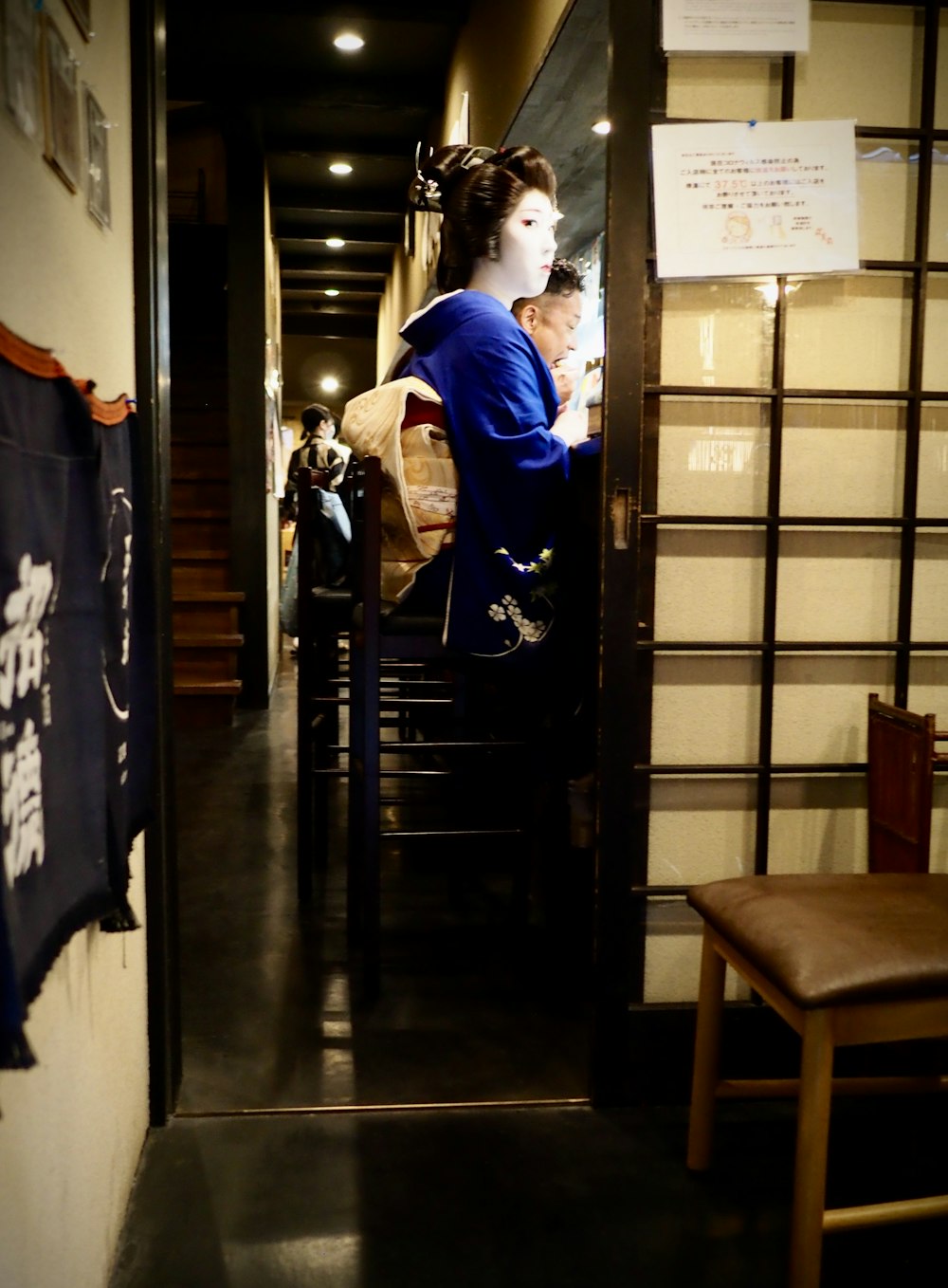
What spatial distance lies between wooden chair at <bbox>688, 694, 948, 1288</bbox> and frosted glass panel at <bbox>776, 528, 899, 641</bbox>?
26 cm

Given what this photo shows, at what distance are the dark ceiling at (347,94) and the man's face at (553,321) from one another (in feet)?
2.10

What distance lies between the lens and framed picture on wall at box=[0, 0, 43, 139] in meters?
0.87

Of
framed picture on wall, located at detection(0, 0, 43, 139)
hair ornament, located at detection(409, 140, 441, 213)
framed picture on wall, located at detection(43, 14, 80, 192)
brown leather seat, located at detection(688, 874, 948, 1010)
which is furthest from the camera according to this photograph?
hair ornament, located at detection(409, 140, 441, 213)

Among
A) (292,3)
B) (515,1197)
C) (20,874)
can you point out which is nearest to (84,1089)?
(20,874)

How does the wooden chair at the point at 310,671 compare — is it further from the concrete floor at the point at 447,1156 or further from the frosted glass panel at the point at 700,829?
the frosted glass panel at the point at 700,829

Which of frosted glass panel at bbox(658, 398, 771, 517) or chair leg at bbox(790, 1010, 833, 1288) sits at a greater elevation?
frosted glass panel at bbox(658, 398, 771, 517)

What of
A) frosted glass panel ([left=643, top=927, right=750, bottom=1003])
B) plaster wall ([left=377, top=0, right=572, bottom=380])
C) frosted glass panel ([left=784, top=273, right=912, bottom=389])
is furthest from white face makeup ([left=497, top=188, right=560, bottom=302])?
frosted glass panel ([left=643, top=927, right=750, bottom=1003])

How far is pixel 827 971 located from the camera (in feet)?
4.23

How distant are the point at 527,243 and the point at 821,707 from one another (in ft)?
4.32

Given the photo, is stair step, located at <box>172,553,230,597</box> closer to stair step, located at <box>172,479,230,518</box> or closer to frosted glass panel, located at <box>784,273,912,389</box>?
stair step, located at <box>172,479,230,518</box>

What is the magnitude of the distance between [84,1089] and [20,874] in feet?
1.92

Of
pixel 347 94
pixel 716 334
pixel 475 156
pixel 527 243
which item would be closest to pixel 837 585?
pixel 716 334

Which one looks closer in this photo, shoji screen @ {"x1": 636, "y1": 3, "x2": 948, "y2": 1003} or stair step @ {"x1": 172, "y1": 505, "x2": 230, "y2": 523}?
shoji screen @ {"x1": 636, "y1": 3, "x2": 948, "y2": 1003}

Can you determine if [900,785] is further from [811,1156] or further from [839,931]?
[811,1156]
